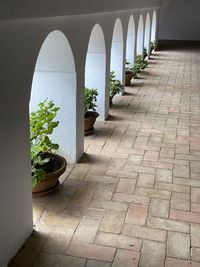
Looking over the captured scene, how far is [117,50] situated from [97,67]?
6.76 feet

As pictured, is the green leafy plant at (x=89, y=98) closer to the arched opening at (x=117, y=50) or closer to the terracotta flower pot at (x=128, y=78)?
the arched opening at (x=117, y=50)

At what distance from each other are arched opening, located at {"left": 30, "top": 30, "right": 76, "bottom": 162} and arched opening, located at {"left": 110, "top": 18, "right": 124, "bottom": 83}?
357cm

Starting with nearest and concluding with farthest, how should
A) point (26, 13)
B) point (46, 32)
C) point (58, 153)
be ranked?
point (26, 13) < point (46, 32) < point (58, 153)

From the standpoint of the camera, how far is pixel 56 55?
4.75m

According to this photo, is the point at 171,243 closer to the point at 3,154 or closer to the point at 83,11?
the point at 3,154

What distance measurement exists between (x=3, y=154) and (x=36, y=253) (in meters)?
1.04

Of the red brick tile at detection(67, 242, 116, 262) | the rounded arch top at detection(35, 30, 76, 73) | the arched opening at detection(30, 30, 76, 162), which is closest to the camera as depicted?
the red brick tile at detection(67, 242, 116, 262)

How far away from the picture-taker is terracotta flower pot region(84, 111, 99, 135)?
6466mm

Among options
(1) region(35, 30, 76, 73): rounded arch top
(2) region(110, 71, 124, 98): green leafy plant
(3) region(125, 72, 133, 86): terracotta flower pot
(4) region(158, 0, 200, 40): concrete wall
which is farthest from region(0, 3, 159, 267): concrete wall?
(4) region(158, 0, 200, 40): concrete wall

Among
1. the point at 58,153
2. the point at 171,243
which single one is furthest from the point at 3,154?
the point at 58,153

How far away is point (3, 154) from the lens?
2961mm

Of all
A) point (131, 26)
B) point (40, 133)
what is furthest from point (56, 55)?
point (131, 26)

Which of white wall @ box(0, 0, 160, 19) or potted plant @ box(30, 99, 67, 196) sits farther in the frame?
potted plant @ box(30, 99, 67, 196)

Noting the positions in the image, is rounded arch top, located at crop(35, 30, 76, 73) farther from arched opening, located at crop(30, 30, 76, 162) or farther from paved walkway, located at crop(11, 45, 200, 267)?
paved walkway, located at crop(11, 45, 200, 267)
